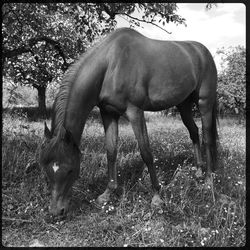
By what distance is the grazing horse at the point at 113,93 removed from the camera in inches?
131

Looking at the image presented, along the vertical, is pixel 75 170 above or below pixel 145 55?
below

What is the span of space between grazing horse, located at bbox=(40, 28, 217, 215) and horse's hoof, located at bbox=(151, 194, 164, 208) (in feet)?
0.04

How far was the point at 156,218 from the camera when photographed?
3.52 metres

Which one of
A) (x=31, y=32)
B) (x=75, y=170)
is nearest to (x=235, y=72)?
(x=31, y=32)

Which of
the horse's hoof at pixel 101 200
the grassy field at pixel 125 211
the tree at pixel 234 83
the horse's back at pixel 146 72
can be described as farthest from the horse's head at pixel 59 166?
the tree at pixel 234 83

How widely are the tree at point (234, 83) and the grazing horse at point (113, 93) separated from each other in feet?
45.7

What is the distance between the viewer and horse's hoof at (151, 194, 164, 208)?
3702 mm

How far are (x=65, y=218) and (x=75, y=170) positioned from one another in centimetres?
60

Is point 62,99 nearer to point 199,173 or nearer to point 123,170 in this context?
point 123,170

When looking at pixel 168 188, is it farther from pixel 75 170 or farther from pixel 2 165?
pixel 2 165

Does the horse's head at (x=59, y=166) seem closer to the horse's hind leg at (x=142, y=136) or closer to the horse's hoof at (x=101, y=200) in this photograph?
the horse's hoof at (x=101, y=200)

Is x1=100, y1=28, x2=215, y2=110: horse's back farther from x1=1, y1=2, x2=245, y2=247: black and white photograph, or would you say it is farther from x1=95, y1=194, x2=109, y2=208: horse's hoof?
x1=95, y1=194, x2=109, y2=208: horse's hoof

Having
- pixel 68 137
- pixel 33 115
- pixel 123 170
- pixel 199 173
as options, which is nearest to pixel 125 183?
pixel 123 170

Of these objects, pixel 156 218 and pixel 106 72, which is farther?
pixel 106 72
